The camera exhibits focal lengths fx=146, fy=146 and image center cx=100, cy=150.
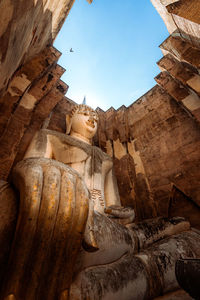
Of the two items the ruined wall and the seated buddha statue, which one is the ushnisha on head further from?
the seated buddha statue

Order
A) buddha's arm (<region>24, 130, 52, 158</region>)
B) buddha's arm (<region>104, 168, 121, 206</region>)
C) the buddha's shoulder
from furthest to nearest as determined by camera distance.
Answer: buddha's arm (<region>104, 168, 121, 206</region>)
the buddha's shoulder
buddha's arm (<region>24, 130, 52, 158</region>)

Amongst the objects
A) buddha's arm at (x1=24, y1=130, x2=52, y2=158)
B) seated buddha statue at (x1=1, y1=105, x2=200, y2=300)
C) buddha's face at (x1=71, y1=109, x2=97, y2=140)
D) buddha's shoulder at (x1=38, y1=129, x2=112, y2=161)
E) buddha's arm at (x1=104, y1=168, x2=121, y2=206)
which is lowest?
seated buddha statue at (x1=1, y1=105, x2=200, y2=300)

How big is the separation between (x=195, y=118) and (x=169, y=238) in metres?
2.36

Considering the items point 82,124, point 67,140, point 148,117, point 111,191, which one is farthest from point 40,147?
point 148,117

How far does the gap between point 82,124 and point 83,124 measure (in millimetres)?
21

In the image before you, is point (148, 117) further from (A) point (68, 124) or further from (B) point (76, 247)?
(B) point (76, 247)

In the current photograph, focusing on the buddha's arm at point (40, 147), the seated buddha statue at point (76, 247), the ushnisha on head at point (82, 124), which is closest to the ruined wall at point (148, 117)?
the buddha's arm at point (40, 147)

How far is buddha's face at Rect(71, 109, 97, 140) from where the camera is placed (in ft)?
9.95

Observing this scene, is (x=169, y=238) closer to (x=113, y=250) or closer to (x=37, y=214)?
(x=113, y=250)

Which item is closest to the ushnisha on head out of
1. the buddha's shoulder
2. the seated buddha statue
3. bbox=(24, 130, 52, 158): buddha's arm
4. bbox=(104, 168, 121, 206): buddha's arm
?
the buddha's shoulder

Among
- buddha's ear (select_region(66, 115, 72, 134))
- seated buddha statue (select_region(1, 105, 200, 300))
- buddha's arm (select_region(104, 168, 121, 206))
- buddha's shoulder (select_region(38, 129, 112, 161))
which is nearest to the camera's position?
seated buddha statue (select_region(1, 105, 200, 300))

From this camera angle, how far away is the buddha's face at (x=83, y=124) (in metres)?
3.03

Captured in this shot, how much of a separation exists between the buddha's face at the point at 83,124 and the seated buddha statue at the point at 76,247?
1754 millimetres

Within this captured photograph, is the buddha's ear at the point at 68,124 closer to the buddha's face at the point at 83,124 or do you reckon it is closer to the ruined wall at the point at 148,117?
the buddha's face at the point at 83,124
